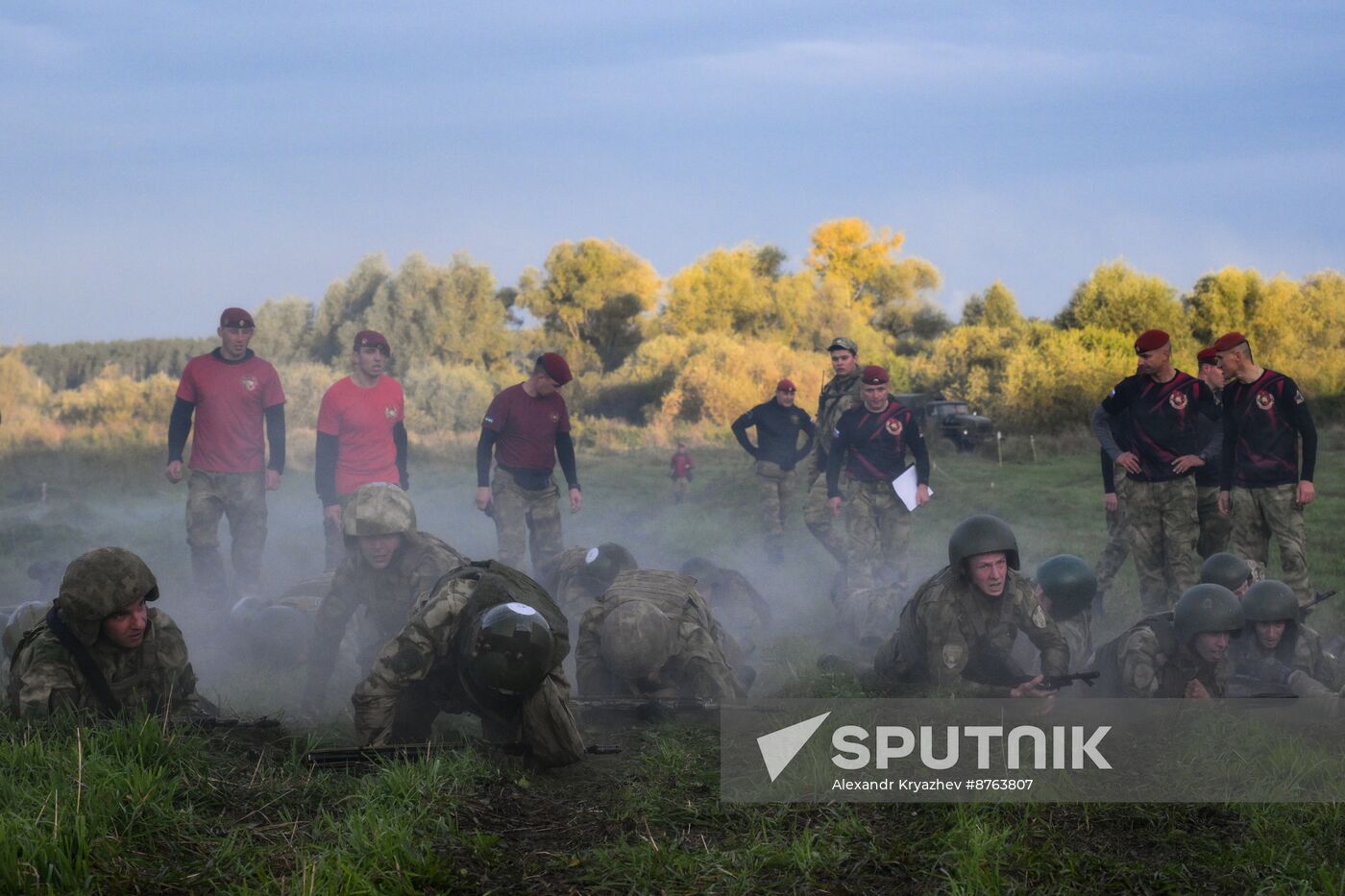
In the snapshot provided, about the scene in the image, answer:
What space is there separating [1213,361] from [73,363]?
236 ft

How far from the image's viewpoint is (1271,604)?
7.91 m

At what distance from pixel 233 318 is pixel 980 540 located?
6.64 metres

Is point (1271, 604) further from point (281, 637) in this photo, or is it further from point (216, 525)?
point (216, 525)

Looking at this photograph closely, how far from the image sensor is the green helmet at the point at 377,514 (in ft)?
27.3

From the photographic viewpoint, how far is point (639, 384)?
51438 millimetres

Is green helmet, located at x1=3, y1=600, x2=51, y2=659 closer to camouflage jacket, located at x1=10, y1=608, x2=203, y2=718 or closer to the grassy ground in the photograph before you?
camouflage jacket, located at x1=10, y1=608, x2=203, y2=718

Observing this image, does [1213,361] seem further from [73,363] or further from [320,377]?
[73,363]

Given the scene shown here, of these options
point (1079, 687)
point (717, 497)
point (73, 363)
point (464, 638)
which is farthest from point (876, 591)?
point (73, 363)

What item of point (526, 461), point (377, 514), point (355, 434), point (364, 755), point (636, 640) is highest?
point (355, 434)

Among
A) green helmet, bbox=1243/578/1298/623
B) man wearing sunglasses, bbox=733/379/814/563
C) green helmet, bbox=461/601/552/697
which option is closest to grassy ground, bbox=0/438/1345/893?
green helmet, bbox=461/601/552/697

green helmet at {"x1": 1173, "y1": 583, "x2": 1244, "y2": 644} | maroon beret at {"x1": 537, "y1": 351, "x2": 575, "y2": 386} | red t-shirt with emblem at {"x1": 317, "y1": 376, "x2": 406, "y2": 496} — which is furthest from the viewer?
maroon beret at {"x1": 537, "y1": 351, "x2": 575, "y2": 386}

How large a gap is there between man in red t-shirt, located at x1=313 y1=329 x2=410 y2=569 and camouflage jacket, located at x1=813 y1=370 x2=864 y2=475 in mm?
4312

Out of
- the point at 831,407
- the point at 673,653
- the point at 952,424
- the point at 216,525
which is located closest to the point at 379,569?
the point at 673,653

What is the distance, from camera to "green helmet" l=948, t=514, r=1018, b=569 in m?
7.56
